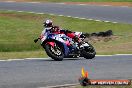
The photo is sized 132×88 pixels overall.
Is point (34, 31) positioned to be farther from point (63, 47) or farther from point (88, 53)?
point (63, 47)

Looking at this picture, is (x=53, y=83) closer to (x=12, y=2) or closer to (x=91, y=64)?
(x=91, y=64)

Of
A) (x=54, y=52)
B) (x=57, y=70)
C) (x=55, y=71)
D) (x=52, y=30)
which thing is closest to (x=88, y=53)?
(x=54, y=52)

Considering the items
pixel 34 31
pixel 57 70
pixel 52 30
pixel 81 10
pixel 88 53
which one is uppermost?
pixel 52 30

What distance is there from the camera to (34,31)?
101ft

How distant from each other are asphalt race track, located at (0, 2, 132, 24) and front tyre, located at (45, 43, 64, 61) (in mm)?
17213

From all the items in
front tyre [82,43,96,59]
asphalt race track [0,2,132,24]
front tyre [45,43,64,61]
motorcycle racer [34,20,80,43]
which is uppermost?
motorcycle racer [34,20,80,43]

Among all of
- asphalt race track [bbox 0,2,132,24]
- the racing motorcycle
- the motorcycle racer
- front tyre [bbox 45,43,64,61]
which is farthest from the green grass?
front tyre [bbox 45,43,64,61]

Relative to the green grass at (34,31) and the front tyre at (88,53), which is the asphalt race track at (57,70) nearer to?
the front tyre at (88,53)

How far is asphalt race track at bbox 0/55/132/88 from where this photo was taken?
13133mm

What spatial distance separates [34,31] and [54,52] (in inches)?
507

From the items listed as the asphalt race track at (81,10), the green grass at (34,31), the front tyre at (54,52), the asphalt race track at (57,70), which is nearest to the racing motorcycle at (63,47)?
the front tyre at (54,52)

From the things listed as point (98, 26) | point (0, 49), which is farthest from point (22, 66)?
point (98, 26)

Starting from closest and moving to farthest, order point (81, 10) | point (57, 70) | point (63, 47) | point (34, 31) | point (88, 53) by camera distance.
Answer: point (57, 70) < point (63, 47) < point (88, 53) < point (34, 31) < point (81, 10)

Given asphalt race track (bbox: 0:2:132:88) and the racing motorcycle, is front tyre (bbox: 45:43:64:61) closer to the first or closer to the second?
the racing motorcycle
